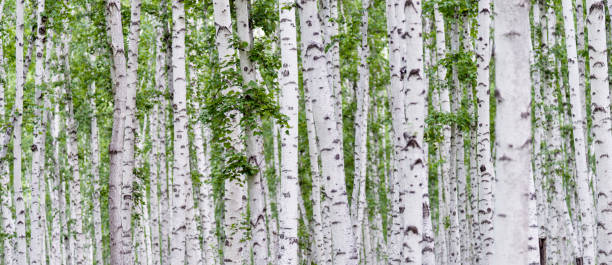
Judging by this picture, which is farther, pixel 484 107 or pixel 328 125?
pixel 484 107

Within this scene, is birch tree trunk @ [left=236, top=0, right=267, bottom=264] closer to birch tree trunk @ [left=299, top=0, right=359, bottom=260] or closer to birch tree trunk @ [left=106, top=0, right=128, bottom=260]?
birch tree trunk @ [left=299, top=0, right=359, bottom=260]

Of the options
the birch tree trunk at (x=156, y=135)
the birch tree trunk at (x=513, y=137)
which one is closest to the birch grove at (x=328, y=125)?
the birch tree trunk at (x=513, y=137)

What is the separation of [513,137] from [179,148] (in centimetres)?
695

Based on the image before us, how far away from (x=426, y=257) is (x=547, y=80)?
941 cm

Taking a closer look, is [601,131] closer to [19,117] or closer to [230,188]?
[230,188]

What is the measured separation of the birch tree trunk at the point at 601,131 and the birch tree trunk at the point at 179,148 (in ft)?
19.7

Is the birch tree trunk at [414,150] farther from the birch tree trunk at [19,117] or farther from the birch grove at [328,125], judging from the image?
the birch tree trunk at [19,117]

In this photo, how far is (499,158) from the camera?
3299 millimetres

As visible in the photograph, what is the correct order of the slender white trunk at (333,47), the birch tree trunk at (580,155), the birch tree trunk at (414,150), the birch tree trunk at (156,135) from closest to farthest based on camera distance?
1. the birch tree trunk at (414,150)
2. the birch tree trunk at (580,155)
3. the slender white trunk at (333,47)
4. the birch tree trunk at (156,135)

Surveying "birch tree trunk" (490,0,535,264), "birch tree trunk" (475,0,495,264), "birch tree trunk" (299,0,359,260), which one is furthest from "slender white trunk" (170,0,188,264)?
"birch tree trunk" (490,0,535,264)

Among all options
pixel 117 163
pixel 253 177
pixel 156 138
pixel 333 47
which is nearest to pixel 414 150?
pixel 253 177

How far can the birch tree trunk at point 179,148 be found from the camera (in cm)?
923

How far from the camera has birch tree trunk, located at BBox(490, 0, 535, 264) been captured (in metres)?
3.22

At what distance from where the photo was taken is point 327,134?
776 centimetres
